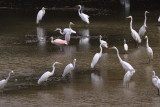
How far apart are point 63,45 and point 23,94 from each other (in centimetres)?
571

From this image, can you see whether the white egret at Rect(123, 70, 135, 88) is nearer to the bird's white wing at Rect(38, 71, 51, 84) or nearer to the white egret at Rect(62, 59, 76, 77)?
the white egret at Rect(62, 59, 76, 77)

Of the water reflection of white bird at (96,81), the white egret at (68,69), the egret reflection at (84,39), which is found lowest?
the water reflection of white bird at (96,81)

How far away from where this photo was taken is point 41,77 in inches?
402

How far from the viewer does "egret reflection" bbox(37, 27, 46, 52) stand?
48.6 feet

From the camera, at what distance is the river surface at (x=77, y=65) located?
30.6 ft

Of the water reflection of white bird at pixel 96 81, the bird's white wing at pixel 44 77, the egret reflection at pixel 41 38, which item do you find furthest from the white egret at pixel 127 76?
the egret reflection at pixel 41 38

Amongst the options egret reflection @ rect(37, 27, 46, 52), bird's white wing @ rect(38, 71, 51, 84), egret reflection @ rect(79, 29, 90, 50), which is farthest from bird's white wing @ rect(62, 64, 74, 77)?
egret reflection @ rect(79, 29, 90, 50)

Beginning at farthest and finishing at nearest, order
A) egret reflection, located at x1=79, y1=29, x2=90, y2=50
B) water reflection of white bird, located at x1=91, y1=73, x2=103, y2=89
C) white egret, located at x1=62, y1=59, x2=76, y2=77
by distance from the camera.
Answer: egret reflection, located at x1=79, y1=29, x2=90, y2=50 → white egret, located at x1=62, y1=59, x2=76, y2=77 → water reflection of white bird, located at x1=91, y1=73, x2=103, y2=89

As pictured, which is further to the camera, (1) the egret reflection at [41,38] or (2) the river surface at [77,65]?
(1) the egret reflection at [41,38]

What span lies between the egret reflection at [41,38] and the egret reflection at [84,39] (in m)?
1.31

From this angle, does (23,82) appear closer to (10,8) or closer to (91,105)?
(91,105)

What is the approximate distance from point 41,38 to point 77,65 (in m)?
4.48

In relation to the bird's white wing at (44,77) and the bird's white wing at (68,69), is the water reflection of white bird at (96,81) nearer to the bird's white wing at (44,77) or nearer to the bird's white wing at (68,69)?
the bird's white wing at (68,69)

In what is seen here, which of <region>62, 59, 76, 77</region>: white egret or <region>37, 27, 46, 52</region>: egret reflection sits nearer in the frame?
<region>62, 59, 76, 77</region>: white egret
